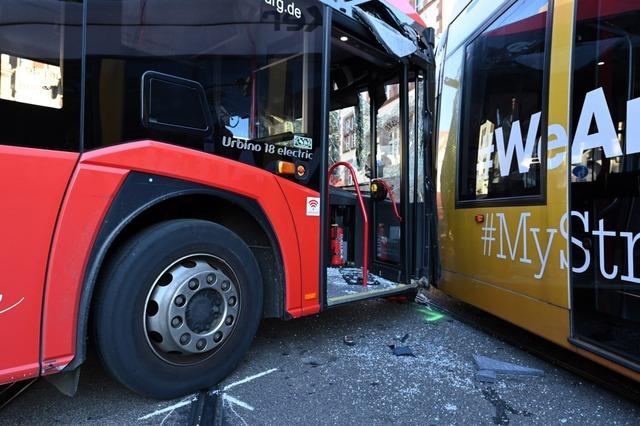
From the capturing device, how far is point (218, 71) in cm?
264

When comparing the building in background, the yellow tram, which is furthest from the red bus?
the building in background

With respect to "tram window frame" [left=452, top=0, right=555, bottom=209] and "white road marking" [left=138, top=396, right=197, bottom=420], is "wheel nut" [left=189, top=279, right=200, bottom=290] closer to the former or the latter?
"white road marking" [left=138, top=396, right=197, bottom=420]

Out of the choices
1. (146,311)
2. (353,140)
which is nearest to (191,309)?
(146,311)

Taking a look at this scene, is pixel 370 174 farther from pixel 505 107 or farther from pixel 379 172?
pixel 505 107

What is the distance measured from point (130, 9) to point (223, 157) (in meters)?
0.86

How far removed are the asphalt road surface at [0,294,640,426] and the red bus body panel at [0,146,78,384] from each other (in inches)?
22.9

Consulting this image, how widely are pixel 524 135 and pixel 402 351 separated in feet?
5.83

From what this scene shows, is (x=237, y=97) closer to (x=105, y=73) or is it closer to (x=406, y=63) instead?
(x=105, y=73)

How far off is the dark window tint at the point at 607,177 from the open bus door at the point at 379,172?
58.0 inches

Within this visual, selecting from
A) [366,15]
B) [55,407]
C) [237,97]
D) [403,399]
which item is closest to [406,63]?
[366,15]

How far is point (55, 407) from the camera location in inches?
94.9

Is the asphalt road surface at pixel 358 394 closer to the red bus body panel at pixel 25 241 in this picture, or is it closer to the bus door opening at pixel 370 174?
the red bus body panel at pixel 25 241

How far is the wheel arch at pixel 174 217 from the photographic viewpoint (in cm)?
212

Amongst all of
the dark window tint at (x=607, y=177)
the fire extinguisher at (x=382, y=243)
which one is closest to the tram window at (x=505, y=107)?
the dark window tint at (x=607, y=177)
